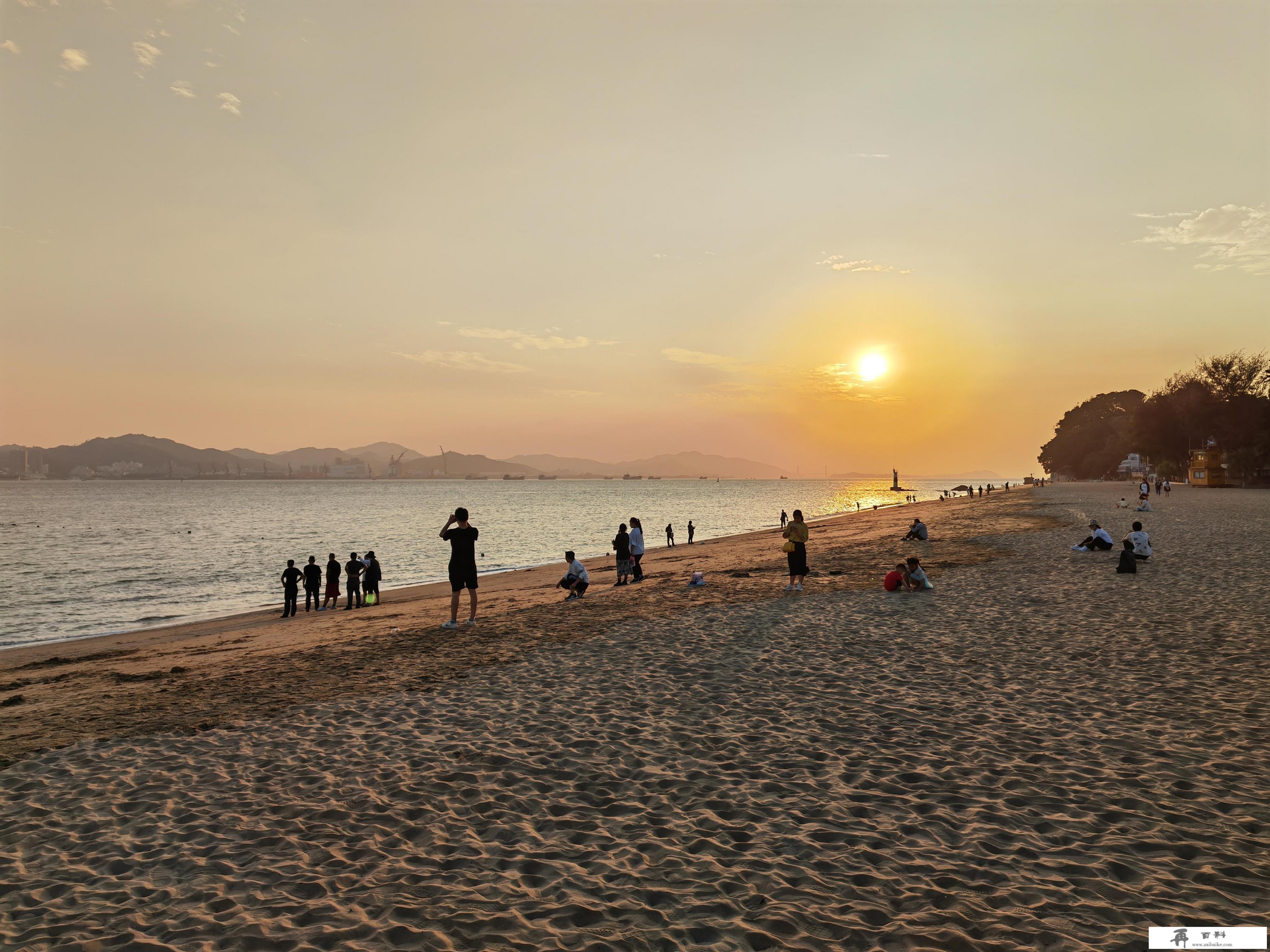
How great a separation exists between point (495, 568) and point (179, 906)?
1529 inches

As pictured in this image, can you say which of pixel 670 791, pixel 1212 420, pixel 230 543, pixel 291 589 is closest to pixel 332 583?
pixel 291 589

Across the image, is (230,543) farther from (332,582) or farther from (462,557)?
(462,557)

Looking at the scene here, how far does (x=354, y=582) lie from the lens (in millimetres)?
24719

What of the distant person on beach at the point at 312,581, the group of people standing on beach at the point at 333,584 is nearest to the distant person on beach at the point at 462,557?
the group of people standing on beach at the point at 333,584

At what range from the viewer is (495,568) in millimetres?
43156

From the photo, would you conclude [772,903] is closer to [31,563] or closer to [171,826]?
[171,826]

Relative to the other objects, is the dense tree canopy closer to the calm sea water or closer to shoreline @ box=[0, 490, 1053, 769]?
the calm sea water

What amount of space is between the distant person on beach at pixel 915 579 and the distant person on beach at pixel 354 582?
19.1 metres

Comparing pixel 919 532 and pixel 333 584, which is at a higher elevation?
pixel 919 532

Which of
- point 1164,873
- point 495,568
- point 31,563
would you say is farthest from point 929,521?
point 31,563

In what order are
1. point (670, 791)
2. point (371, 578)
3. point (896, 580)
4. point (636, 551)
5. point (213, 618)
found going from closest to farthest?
point (670, 791)
point (896, 580)
point (636, 551)
point (371, 578)
point (213, 618)

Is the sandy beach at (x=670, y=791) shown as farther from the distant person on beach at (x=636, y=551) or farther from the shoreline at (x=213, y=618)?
the distant person on beach at (x=636, y=551)

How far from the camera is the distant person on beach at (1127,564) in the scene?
18.6m

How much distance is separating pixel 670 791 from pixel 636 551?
17885 mm
